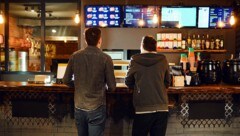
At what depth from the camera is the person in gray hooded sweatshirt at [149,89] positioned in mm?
2740

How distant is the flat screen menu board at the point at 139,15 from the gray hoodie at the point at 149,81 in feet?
10.2

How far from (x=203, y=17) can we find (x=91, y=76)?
12.3 feet

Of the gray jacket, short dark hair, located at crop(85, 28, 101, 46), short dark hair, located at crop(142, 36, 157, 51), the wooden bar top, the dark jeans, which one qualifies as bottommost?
the dark jeans

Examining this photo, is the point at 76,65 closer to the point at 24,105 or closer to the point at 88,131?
the point at 88,131

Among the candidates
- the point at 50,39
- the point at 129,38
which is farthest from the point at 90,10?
the point at 50,39

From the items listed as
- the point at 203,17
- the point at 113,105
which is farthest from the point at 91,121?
the point at 203,17

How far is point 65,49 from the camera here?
23.5 ft

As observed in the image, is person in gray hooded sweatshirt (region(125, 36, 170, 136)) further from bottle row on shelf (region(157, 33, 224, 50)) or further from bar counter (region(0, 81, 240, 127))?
bottle row on shelf (region(157, 33, 224, 50))

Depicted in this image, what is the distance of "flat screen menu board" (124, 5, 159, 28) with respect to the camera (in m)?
5.80

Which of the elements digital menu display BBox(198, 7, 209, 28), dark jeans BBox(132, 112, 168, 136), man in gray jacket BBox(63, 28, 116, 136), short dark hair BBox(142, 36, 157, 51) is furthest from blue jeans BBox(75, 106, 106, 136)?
digital menu display BBox(198, 7, 209, 28)

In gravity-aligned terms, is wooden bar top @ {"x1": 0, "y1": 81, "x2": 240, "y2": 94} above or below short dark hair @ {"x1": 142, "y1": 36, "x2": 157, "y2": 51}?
below

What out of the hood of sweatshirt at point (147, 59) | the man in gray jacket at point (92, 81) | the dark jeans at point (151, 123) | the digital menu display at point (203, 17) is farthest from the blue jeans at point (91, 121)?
the digital menu display at point (203, 17)

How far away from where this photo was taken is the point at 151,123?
280 centimetres

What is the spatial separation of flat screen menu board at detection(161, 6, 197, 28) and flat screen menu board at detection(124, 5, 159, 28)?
15 cm
